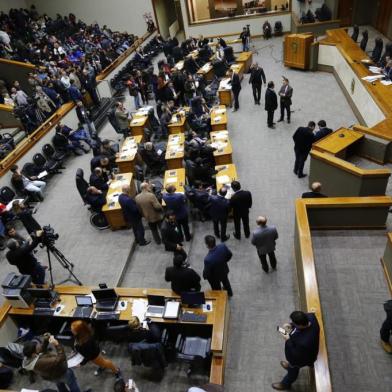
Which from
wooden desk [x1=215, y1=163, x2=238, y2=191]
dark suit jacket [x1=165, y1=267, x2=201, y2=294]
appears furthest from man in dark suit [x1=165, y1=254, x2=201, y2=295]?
wooden desk [x1=215, y1=163, x2=238, y2=191]

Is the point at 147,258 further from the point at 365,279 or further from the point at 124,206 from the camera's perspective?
the point at 365,279

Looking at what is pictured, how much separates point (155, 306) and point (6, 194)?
18.4 ft

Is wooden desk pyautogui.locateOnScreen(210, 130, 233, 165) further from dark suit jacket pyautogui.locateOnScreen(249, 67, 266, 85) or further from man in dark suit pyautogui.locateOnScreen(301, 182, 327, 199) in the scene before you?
dark suit jacket pyautogui.locateOnScreen(249, 67, 266, 85)

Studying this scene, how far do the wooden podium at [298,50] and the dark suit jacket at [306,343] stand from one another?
41.9 feet

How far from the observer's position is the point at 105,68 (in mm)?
15891

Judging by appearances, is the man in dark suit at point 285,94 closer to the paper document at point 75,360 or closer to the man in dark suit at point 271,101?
the man in dark suit at point 271,101

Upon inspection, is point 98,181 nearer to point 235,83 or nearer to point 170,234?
point 170,234

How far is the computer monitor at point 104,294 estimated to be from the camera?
5454 millimetres

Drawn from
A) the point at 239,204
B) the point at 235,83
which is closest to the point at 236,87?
the point at 235,83

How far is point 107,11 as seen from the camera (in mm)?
22031

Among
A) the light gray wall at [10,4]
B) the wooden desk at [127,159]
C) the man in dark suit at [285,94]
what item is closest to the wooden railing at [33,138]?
the wooden desk at [127,159]

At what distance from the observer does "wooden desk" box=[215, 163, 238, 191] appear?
25.7 feet

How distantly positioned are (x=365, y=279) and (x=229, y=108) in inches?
339

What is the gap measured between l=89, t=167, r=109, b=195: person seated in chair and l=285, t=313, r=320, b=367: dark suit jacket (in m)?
5.69
